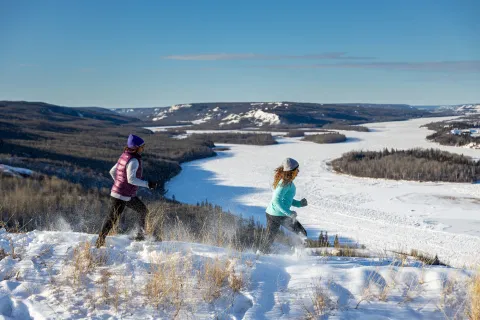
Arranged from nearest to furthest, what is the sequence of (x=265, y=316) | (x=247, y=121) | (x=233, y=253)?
(x=265, y=316)
(x=233, y=253)
(x=247, y=121)

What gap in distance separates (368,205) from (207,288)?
54.9 feet

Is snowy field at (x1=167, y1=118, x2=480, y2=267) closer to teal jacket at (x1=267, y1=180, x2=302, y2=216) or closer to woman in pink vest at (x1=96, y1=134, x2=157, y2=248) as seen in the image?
teal jacket at (x1=267, y1=180, x2=302, y2=216)

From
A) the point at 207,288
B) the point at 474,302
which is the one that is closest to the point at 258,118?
the point at 207,288

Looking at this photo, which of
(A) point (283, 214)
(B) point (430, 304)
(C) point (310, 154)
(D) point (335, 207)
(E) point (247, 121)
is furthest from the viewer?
(E) point (247, 121)

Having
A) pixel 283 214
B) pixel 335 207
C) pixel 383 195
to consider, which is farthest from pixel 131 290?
pixel 383 195

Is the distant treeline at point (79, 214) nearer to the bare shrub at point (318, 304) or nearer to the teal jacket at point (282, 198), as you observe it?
the teal jacket at point (282, 198)

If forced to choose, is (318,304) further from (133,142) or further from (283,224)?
(133,142)

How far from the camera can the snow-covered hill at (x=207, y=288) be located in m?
3.49

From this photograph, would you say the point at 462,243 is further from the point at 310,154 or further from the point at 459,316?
the point at 310,154

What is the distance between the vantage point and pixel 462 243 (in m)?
12.9

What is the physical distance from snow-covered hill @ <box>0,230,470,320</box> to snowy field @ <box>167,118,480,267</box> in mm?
4057

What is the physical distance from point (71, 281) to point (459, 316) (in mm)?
3636

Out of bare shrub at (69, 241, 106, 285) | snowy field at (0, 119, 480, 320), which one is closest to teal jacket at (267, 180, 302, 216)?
snowy field at (0, 119, 480, 320)

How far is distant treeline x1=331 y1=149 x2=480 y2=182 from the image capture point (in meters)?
26.1
